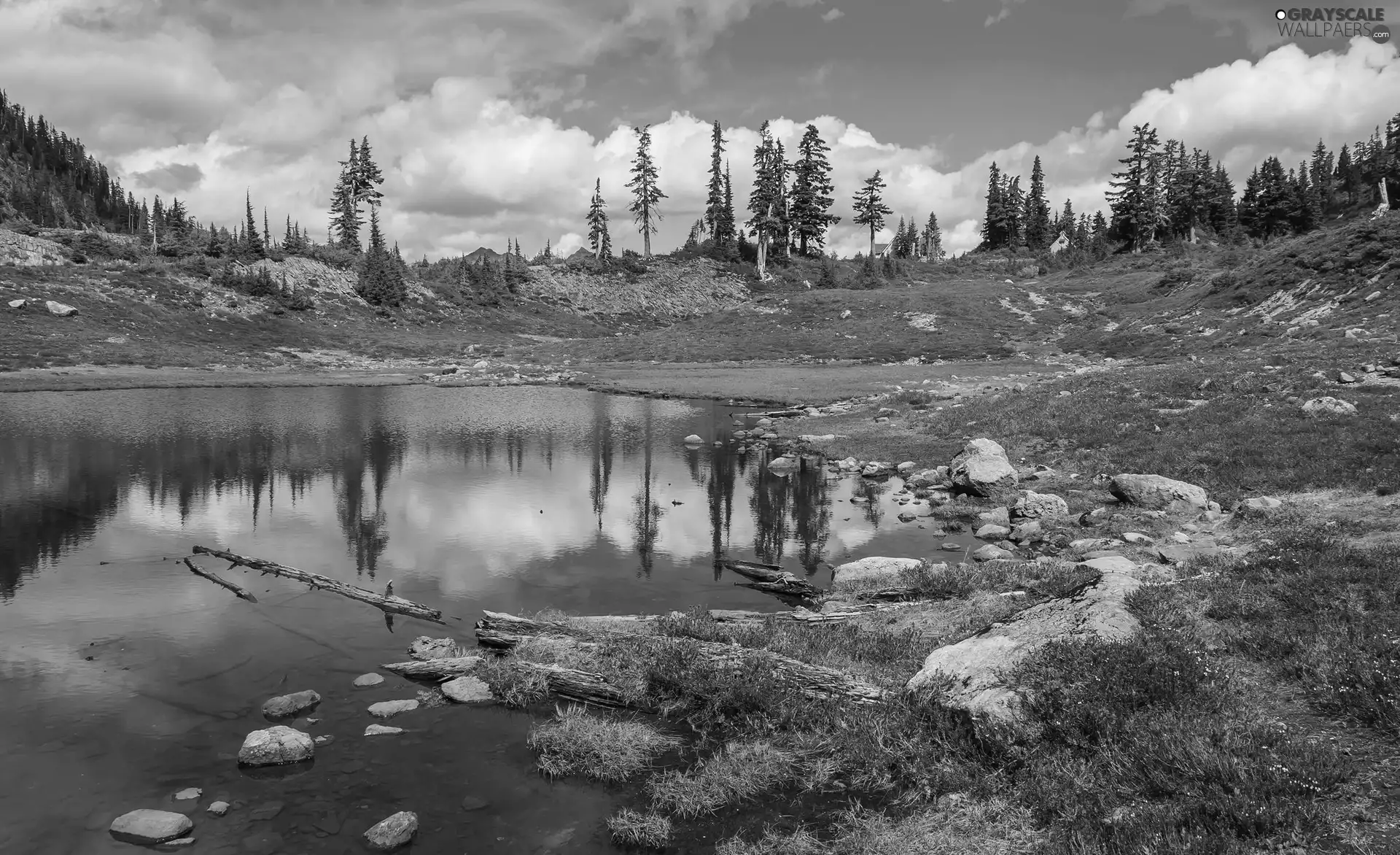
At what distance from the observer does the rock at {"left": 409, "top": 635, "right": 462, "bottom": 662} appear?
13.4m

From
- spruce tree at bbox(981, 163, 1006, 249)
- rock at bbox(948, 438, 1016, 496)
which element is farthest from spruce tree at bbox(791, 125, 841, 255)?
rock at bbox(948, 438, 1016, 496)

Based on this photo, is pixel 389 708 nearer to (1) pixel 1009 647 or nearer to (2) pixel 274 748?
(2) pixel 274 748

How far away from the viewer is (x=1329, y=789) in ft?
22.1

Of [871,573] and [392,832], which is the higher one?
[871,573]

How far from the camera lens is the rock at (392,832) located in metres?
8.52

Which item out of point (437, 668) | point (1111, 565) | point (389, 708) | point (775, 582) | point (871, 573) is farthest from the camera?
point (775, 582)

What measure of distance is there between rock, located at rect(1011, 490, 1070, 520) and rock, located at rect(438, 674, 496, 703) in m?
16.1

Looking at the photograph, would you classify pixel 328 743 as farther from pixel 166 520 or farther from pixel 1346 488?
pixel 1346 488

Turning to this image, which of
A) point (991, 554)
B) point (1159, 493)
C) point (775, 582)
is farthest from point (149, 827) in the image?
point (1159, 493)

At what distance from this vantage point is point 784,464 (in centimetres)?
3225

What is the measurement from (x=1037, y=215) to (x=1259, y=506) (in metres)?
148

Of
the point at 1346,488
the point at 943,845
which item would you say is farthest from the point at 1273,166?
the point at 943,845

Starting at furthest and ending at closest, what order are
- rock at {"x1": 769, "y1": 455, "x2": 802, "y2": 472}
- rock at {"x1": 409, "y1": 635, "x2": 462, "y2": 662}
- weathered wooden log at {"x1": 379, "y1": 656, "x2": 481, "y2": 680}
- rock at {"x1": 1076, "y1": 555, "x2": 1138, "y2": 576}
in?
1. rock at {"x1": 769, "y1": 455, "x2": 802, "y2": 472}
2. rock at {"x1": 1076, "y1": 555, "x2": 1138, "y2": 576}
3. rock at {"x1": 409, "y1": 635, "x2": 462, "y2": 662}
4. weathered wooden log at {"x1": 379, "y1": 656, "x2": 481, "y2": 680}

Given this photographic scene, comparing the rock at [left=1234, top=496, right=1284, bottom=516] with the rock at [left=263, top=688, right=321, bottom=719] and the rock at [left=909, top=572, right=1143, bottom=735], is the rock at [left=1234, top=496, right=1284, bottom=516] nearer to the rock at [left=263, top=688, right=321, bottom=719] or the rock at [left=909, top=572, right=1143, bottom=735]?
the rock at [left=909, top=572, right=1143, bottom=735]
